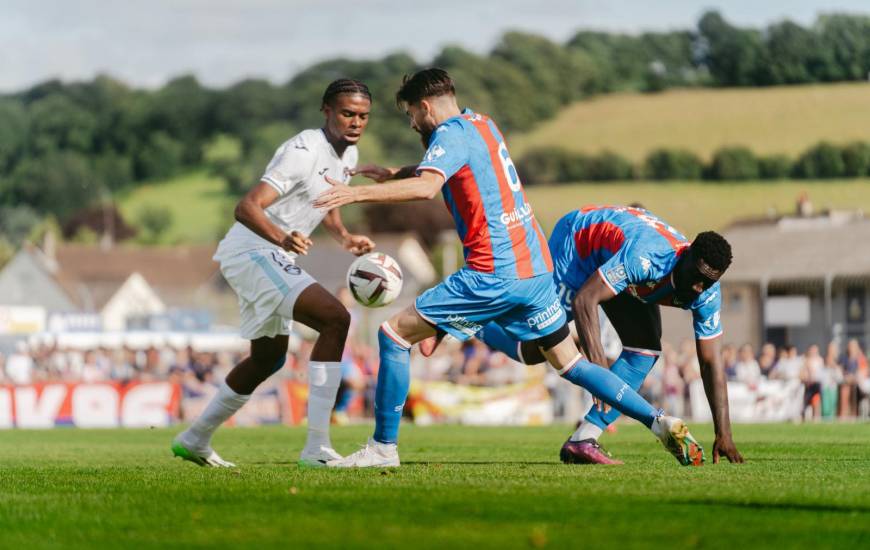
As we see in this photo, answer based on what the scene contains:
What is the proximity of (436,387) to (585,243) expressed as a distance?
1664cm

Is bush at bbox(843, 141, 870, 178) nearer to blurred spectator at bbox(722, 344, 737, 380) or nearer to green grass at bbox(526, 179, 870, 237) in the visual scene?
green grass at bbox(526, 179, 870, 237)

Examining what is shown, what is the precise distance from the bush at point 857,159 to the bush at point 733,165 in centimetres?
545

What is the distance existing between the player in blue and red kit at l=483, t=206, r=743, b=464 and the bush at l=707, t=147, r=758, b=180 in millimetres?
58213

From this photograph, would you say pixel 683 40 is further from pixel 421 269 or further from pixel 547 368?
pixel 547 368

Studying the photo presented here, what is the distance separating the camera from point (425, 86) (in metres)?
8.60

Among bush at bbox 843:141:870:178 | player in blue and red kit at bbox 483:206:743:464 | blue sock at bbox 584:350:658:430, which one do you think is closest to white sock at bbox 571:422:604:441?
player in blue and red kit at bbox 483:206:743:464

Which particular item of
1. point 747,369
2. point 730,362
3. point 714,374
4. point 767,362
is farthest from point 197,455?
point 767,362

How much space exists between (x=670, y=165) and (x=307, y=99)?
236 feet

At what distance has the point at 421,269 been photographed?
362 ft

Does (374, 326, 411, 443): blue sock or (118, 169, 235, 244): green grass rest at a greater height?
(374, 326, 411, 443): blue sock

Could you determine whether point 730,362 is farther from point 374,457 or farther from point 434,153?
point 434,153

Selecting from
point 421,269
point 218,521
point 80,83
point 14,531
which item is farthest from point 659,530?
point 80,83

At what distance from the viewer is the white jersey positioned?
9.22 m

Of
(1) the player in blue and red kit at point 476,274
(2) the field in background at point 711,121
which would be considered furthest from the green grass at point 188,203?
(1) the player in blue and red kit at point 476,274
